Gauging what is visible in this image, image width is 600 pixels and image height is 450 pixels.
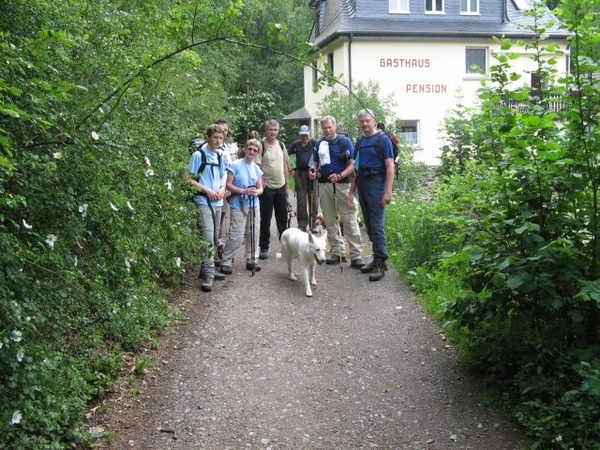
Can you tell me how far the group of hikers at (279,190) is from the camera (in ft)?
29.7

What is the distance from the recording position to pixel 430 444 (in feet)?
16.6

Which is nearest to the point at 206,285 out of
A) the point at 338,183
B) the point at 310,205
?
the point at 338,183

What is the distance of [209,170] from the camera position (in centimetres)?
904

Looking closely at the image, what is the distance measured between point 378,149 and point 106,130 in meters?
5.49

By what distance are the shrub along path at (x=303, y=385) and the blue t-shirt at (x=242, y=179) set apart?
5.26ft

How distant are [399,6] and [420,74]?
3.52 metres

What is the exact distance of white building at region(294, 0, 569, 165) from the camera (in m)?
31.1

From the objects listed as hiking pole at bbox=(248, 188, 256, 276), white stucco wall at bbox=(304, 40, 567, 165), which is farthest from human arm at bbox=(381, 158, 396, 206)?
white stucco wall at bbox=(304, 40, 567, 165)

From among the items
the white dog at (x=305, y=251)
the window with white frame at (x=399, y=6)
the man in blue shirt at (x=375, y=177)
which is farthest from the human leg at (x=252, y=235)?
the window with white frame at (x=399, y=6)

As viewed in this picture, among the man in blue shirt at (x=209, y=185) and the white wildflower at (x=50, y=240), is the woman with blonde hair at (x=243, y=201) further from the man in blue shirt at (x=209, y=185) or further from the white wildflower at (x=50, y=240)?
the white wildflower at (x=50, y=240)

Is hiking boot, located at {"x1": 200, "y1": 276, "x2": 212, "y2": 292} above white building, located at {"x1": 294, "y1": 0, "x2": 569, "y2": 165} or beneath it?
beneath

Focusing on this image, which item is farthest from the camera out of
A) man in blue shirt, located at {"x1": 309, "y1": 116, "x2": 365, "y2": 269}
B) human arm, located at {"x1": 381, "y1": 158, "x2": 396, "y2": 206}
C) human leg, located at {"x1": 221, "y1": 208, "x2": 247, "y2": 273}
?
man in blue shirt, located at {"x1": 309, "y1": 116, "x2": 365, "y2": 269}

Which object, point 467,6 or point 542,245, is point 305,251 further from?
point 467,6

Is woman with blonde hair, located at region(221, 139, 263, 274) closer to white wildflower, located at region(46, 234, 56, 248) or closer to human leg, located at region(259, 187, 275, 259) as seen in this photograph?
human leg, located at region(259, 187, 275, 259)
